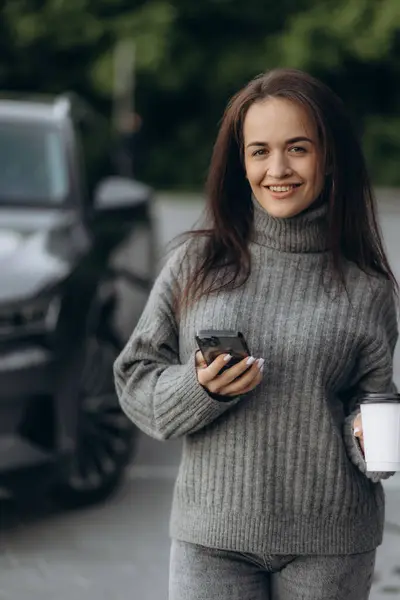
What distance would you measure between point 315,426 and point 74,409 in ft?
9.39

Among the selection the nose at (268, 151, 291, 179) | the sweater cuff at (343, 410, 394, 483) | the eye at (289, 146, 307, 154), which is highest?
the eye at (289, 146, 307, 154)

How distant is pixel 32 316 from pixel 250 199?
8.70 ft

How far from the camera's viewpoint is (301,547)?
99.3 inches

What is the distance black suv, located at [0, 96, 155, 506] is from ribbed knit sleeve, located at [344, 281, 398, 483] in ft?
8.60

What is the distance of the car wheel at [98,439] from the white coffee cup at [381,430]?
308cm

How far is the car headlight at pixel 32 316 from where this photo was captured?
17.0 ft

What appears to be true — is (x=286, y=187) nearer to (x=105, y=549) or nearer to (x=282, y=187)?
(x=282, y=187)

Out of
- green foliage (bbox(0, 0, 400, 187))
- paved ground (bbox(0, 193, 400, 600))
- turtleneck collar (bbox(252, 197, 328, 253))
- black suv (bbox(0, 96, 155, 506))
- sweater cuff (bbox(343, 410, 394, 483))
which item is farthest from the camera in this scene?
green foliage (bbox(0, 0, 400, 187))

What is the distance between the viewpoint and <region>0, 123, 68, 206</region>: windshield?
253 inches

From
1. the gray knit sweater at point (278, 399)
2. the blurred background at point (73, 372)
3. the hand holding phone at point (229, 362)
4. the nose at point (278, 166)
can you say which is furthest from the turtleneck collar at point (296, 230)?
the blurred background at point (73, 372)

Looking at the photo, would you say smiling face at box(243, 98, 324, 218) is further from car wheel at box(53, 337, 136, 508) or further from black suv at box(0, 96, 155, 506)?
car wheel at box(53, 337, 136, 508)

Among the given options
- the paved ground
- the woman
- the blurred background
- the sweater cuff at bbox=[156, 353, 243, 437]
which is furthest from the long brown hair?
the paved ground

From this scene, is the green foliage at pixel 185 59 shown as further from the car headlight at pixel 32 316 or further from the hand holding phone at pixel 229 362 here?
the hand holding phone at pixel 229 362

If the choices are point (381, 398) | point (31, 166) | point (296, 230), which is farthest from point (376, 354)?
point (31, 166)
